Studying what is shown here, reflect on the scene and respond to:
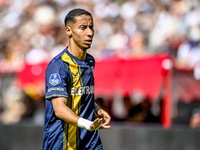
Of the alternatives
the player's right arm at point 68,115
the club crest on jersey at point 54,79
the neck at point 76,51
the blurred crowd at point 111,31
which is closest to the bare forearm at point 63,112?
the player's right arm at point 68,115

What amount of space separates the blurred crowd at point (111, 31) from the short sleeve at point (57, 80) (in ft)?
13.7

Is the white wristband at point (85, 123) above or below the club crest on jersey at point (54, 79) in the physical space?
below

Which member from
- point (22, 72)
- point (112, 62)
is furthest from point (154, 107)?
point (22, 72)

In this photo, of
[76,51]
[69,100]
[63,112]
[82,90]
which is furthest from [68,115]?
[76,51]

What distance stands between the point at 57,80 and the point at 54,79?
0.11ft

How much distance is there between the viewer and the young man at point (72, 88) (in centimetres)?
343

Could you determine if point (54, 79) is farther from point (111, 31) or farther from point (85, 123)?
point (111, 31)

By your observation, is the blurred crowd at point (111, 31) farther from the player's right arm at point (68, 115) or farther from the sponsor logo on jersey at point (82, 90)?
the player's right arm at point (68, 115)

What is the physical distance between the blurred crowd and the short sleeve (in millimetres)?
4176

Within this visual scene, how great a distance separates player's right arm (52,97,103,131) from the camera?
3121 mm

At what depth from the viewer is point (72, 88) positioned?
357cm

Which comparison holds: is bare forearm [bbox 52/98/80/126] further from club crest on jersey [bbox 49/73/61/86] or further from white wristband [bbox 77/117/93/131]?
club crest on jersey [bbox 49/73/61/86]

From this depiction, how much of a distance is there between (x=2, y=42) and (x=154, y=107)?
22.7 feet

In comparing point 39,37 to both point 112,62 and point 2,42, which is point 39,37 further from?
point 112,62
